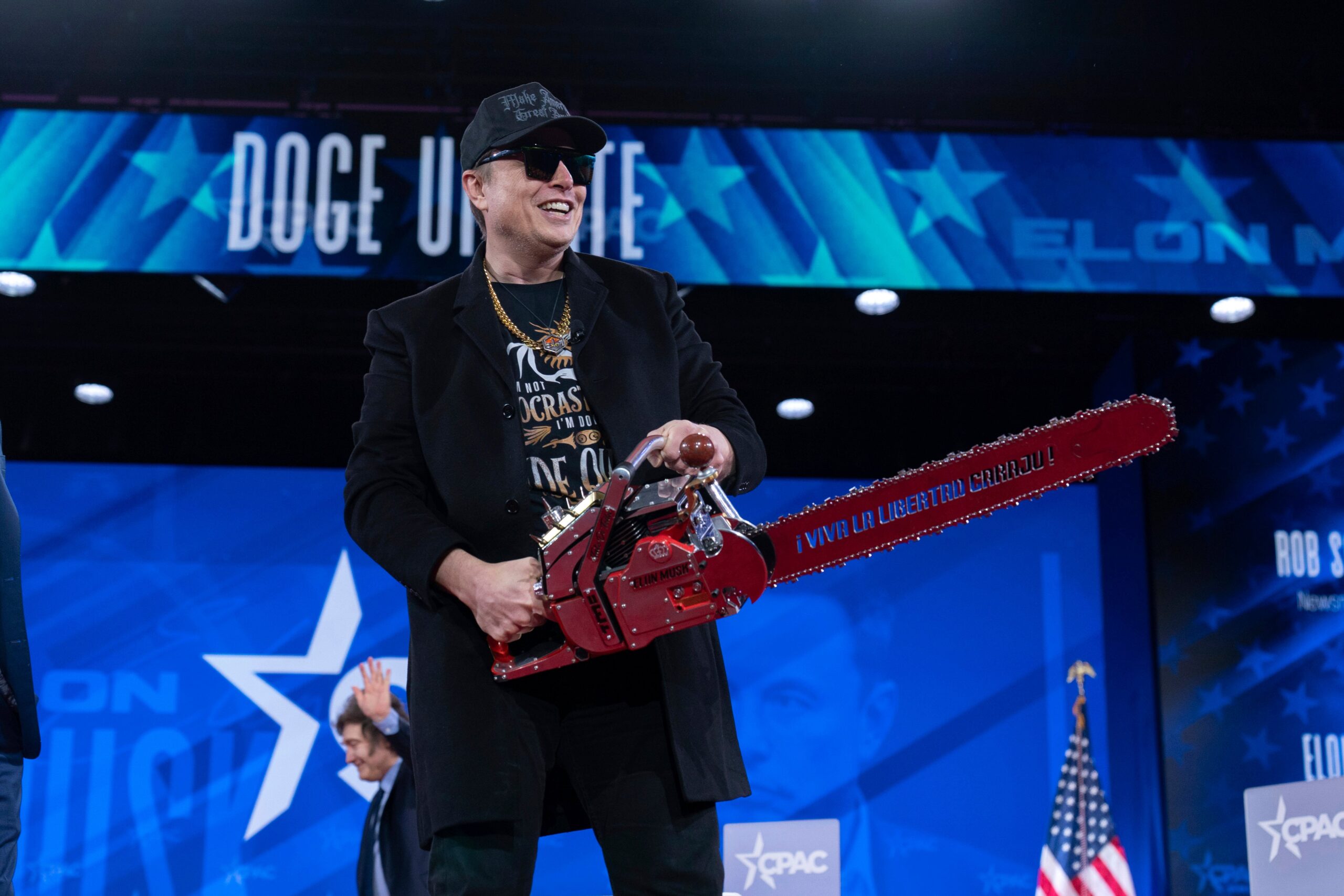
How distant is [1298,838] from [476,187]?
2733 mm

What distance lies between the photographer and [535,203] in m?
1.92

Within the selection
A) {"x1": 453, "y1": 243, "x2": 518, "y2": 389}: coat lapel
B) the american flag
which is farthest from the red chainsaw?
the american flag

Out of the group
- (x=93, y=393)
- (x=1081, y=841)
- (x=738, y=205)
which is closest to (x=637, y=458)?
(x=738, y=205)

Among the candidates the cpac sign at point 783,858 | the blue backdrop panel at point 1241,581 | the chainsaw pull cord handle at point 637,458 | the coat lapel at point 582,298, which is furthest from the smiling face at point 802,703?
the chainsaw pull cord handle at point 637,458

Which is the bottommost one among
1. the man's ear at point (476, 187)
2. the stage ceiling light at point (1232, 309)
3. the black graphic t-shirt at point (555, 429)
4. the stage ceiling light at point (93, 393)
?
the black graphic t-shirt at point (555, 429)

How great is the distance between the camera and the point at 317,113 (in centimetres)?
604

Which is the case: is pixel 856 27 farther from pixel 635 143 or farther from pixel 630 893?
pixel 630 893

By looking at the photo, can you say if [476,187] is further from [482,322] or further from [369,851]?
[369,851]

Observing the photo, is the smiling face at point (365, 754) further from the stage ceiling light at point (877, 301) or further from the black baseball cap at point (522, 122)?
the black baseball cap at point (522, 122)

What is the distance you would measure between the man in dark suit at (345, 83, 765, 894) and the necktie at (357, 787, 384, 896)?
4177mm

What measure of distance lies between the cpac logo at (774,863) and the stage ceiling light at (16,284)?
4273 mm

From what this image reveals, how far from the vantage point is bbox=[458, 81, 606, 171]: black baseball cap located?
6.24 ft

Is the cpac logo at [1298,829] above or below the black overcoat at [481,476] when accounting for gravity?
below

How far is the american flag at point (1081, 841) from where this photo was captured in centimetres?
573
